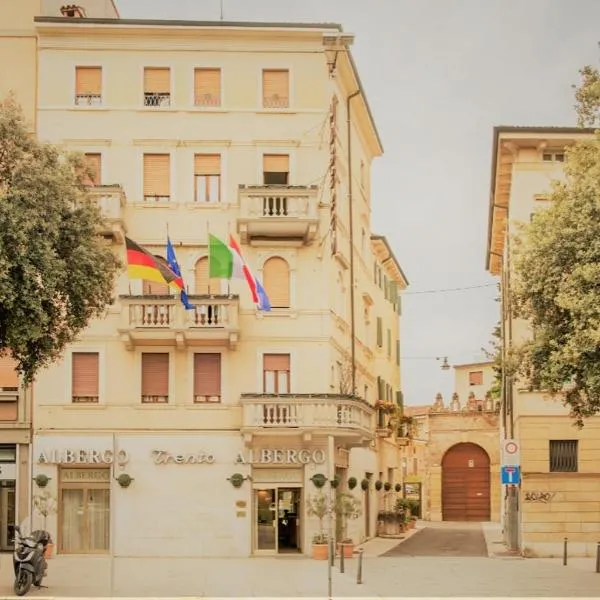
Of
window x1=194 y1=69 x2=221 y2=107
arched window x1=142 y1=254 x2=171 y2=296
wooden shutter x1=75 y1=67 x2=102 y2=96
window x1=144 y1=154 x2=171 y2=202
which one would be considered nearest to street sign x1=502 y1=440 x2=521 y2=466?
arched window x1=142 y1=254 x2=171 y2=296

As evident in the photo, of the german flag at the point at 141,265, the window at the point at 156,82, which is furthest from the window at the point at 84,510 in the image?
the window at the point at 156,82

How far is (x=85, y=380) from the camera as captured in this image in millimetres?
40688

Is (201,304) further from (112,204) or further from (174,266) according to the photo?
(112,204)

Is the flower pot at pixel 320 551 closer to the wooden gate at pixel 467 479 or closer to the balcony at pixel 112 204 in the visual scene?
the balcony at pixel 112 204

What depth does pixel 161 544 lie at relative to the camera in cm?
3975

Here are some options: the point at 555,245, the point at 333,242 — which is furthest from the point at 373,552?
the point at 555,245

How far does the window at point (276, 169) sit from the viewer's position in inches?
1631

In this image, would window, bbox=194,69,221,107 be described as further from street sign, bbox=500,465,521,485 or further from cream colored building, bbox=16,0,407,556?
street sign, bbox=500,465,521,485

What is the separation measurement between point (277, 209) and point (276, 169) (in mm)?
1619

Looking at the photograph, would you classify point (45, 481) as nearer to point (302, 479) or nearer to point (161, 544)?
point (161, 544)

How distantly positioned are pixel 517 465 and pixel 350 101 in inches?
600

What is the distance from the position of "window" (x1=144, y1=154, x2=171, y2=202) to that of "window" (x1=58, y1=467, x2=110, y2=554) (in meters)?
8.97

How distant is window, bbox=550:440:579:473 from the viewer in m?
40.9

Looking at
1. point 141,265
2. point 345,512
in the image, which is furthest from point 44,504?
point 141,265
